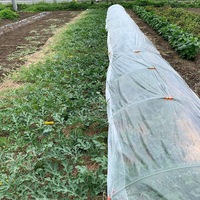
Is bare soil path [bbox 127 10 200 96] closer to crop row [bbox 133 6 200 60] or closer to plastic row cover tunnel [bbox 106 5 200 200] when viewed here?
crop row [bbox 133 6 200 60]

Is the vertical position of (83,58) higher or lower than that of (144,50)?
lower

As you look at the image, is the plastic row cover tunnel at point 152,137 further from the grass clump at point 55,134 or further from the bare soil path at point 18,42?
the bare soil path at point 18,42

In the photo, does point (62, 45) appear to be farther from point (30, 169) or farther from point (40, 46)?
point (30, 169)

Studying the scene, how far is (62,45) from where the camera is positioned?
28.1ft

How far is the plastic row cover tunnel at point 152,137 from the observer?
190 centimetres

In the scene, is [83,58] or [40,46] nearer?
[83,58]

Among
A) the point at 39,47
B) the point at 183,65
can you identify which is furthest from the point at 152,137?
the point at 39,47

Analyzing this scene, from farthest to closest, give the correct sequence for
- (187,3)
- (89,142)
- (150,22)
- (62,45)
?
(187,3)
(150,22)
(62,45)
(89,142)

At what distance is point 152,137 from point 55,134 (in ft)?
5.84

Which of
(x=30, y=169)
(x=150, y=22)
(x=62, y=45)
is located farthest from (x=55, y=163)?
(x=150, y=22)

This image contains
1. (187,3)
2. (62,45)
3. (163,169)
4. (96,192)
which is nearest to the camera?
(163,169)

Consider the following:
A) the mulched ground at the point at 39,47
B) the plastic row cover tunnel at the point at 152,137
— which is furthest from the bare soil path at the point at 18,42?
the plastic row cover tunnel at the point at 152,137

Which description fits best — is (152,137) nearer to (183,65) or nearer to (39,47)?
(183,65)

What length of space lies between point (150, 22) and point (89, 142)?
10.4 metres
